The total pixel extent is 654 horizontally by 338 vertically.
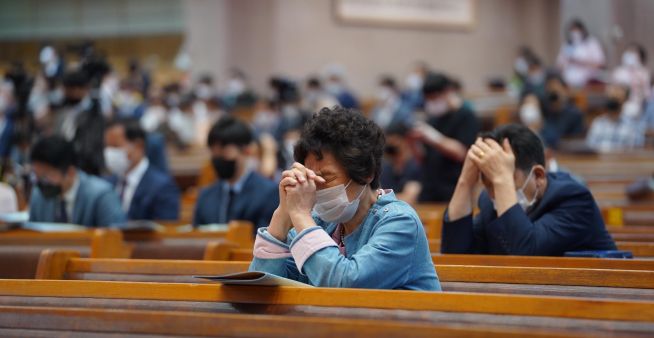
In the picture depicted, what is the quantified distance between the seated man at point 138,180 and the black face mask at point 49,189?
78cm

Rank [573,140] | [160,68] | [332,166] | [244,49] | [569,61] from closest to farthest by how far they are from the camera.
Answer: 1. [332,166]
2. [573,140]
3. [569,61]
4. [244,49]
5. [160,68]

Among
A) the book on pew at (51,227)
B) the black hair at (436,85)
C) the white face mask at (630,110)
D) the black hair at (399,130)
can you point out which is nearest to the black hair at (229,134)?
the book on pew at (51,227)

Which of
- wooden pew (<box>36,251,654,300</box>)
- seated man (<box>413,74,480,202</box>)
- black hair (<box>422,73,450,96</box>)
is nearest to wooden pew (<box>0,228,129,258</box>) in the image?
wooden pew (<box>36,251,654,300</box>)

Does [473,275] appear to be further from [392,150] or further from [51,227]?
[392,150]

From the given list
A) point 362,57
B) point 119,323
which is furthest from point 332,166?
point 362,57

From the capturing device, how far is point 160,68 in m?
22.4

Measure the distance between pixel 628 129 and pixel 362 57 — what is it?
7676mm

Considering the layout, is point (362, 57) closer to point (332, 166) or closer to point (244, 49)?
point (244, 49)

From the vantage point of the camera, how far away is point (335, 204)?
2.75m

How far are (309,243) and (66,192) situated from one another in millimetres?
3544

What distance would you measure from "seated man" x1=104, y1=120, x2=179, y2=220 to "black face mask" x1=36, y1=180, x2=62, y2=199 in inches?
30.9

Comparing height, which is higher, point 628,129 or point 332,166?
point 332,166

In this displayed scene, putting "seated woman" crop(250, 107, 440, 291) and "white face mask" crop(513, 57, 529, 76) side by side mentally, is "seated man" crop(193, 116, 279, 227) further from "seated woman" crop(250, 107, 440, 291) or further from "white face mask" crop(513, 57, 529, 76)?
"white face mask" crop(513, 57, 529, 76)

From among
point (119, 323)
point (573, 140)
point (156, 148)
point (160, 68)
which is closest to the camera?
point (119, 323)
